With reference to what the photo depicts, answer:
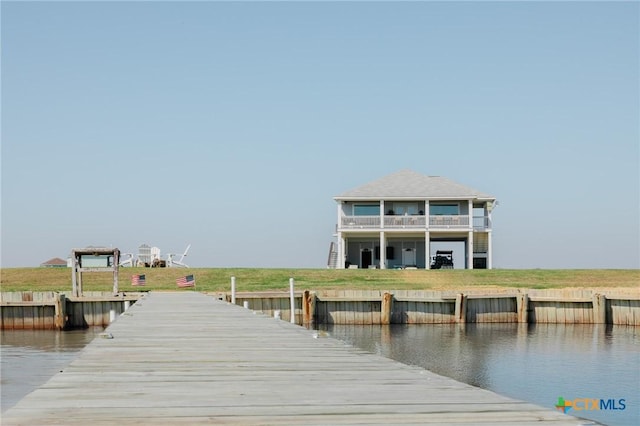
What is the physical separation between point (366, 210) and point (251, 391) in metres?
53.2

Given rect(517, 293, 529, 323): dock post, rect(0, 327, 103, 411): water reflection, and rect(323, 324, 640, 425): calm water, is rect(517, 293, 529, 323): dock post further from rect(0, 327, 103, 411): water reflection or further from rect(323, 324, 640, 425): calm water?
rect(0, 327, 103, 411): water reflection

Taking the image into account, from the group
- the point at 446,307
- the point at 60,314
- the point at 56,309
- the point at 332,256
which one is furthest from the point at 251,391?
the point at 332,256

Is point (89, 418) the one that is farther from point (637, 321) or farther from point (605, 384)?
point (637, 321)

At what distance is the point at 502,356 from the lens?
92.3 ft

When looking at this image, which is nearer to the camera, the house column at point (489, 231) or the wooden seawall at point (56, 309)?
the wooden seawall at point (56, 309)

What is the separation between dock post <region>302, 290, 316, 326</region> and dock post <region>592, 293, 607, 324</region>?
1249 centimetres

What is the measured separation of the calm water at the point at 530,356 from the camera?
21.0 meters

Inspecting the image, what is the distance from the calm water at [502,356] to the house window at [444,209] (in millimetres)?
22802

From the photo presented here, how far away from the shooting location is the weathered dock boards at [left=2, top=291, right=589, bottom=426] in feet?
21.3

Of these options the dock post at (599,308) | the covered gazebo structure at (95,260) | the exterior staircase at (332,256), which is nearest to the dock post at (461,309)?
the dock post at (599,308)

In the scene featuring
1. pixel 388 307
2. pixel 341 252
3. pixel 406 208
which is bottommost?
pixel 388 307

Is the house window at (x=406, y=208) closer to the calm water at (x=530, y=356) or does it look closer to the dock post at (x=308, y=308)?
the calm water at (x=530, y=356)

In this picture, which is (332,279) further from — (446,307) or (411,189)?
(411,189)

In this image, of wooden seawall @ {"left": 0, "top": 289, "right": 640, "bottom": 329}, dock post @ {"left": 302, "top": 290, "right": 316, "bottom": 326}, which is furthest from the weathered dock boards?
wooden seawall @ {"left": 0, "top": 289, "right": 640, "bottom": 329}
